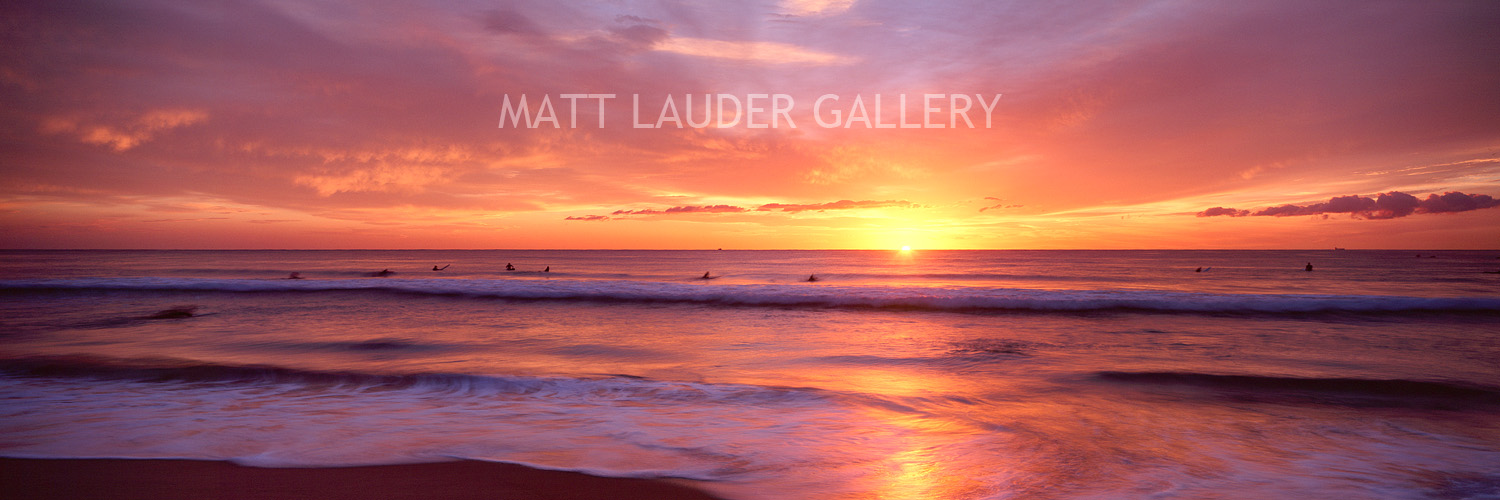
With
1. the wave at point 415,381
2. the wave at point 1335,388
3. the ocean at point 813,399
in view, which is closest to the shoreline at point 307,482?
the ocean at point 813,399

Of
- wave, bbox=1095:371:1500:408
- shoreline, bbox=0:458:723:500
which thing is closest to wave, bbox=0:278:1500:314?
wave, bbox=1095:371:1500:408

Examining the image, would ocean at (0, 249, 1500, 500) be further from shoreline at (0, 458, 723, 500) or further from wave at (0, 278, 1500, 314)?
wave at (0, 278, 1500, 314)

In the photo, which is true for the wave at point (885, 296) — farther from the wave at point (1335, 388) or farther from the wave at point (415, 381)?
the wave at point (415, 381)

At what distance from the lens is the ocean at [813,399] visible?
15.9 ft

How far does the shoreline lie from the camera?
13.7 feet

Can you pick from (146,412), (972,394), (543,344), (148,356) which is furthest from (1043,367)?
(148,356)

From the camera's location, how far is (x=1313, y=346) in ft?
38.8

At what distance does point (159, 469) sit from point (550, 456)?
286 centimetres

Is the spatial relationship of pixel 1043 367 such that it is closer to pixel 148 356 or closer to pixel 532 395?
pixel 532 395

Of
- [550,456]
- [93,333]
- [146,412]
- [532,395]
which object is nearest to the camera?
[550,456]

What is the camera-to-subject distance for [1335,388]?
26.4 feet

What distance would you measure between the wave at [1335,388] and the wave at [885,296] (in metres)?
10.3

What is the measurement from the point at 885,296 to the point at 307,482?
59.9 feet

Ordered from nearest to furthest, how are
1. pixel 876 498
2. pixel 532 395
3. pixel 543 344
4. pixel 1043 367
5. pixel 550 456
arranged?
pixel 876 498, pixel 550 456, pixel 532 395, pixel 1043 367, pixel 543 344
